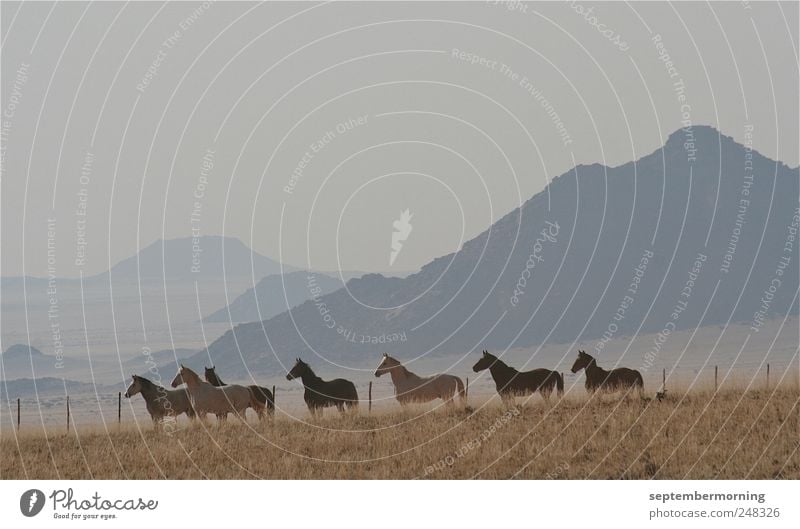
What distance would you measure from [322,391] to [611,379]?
8.08m

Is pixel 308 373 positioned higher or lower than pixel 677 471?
higher

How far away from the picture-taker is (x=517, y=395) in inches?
1251

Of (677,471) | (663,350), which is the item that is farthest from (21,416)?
(663,350)

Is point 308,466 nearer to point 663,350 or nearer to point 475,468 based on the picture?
point 475,468

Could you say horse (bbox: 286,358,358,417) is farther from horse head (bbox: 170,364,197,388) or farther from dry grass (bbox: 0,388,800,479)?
horse head (bbox: 170,364,197,388)

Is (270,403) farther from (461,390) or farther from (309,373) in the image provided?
(461,390)

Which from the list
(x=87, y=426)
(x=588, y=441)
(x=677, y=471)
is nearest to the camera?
(x=677, y=471)

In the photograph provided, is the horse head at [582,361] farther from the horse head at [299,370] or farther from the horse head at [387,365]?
the horse head at [299,370]

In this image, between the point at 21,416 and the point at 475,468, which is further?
the point at 21,416

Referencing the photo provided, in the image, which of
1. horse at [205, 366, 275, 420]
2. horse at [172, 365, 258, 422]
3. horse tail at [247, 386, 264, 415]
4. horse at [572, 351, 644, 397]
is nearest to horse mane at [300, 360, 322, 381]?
horse at [205, 366, 275, 420]

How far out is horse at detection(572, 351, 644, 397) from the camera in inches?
1249

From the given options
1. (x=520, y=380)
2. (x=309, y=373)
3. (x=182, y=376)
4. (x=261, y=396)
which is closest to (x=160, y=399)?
(x=182, y=376)

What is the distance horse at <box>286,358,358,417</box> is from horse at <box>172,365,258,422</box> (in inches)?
62.6

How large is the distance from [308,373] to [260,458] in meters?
6.58
